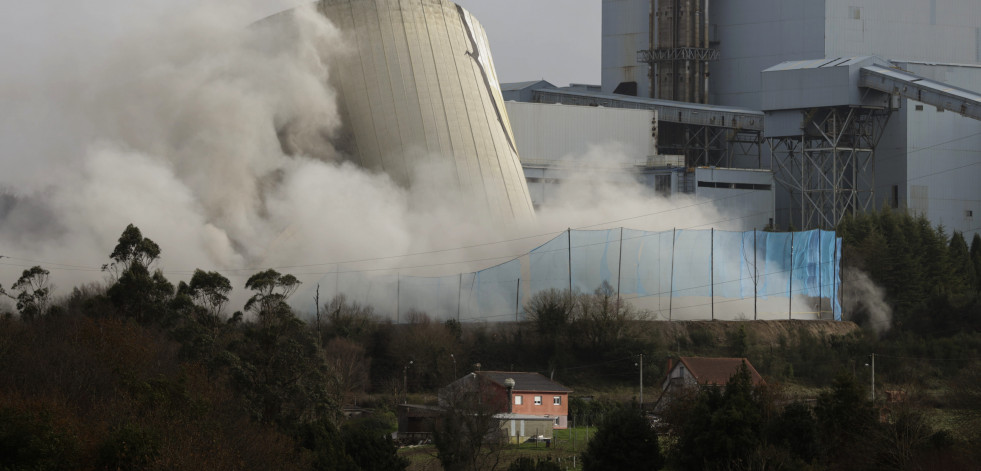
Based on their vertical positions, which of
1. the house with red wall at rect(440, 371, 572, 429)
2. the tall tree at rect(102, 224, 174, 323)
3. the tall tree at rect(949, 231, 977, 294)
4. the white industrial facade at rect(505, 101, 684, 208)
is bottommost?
the house with red wall at rect(440, 371, 572, 429)

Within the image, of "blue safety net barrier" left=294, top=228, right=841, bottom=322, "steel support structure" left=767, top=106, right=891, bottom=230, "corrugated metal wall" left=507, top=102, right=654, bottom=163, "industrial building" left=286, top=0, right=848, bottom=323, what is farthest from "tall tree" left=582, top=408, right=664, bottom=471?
"corrugated metal wall" left=507, top=102, right=654, bottom=163

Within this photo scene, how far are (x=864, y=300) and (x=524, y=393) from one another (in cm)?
1611

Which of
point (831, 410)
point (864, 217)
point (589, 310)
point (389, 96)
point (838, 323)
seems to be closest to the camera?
point (831, 410)

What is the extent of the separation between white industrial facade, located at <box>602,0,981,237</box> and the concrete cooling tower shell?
43.2 feet

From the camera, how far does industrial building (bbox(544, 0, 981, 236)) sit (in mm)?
54188

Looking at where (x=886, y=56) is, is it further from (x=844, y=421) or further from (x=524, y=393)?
(x=844, y=421)

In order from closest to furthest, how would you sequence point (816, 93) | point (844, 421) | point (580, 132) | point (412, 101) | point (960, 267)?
point (844, 421)
point (412, 101)
point (960, 267)
point (816, 93)
point (580, 132)

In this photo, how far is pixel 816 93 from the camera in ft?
177

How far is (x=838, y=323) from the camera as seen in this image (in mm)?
42969

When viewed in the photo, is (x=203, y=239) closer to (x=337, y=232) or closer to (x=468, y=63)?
(x=337, y=232)

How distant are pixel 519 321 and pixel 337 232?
6421 millimetres

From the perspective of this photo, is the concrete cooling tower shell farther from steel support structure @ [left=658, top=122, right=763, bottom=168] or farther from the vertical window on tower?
steel support structure @ [left=658, top=122, right=763, bottom=168]

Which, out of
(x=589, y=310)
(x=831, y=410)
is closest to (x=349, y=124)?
(x=589, y=310)

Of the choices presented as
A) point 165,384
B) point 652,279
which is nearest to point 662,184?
point 652,279
